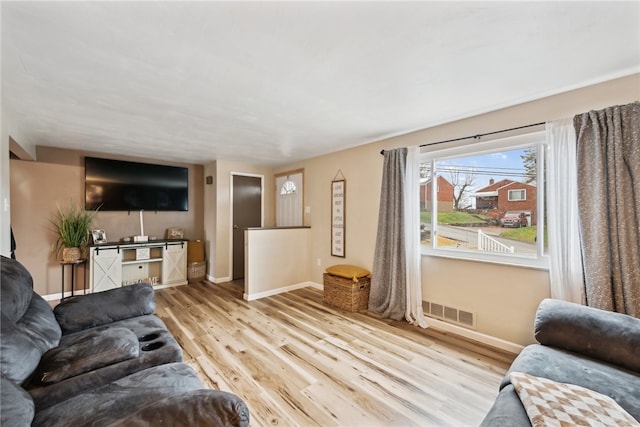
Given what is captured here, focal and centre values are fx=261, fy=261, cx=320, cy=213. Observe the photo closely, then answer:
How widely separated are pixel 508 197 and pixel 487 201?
19 centimetres

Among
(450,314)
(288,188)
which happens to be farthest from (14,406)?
(288,188)

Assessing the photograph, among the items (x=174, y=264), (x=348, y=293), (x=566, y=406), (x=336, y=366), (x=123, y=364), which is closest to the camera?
(x=566, y=406)

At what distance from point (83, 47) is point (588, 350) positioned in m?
3.37

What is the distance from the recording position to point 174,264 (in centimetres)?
450

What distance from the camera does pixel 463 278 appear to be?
2.68 metres

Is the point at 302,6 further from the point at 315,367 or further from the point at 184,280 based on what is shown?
the point at 184,280

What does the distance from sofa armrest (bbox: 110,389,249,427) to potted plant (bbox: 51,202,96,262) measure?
13.0 feet

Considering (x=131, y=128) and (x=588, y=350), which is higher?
(x=131, y=128)

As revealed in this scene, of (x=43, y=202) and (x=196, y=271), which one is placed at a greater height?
(x=43, y=202)

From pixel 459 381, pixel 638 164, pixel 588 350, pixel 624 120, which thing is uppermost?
pixel 624 120

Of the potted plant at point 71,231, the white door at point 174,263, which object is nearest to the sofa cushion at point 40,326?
the potted plant at point 71,231

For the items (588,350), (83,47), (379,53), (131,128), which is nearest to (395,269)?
(588,350)

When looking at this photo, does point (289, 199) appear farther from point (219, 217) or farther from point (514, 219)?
point (514, 219)

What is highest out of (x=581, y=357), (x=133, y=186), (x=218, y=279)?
(x=133, y=186)
